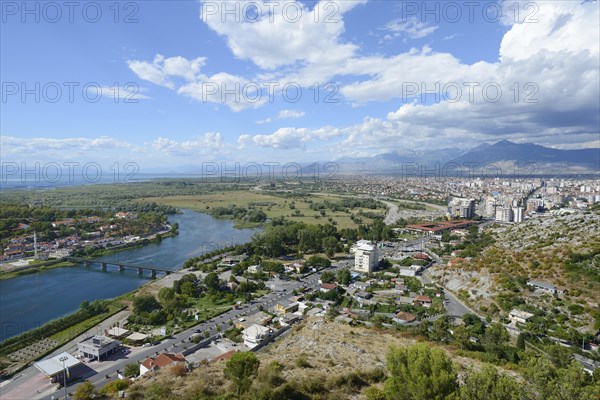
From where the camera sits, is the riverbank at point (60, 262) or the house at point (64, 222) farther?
the house at point (64, 222)

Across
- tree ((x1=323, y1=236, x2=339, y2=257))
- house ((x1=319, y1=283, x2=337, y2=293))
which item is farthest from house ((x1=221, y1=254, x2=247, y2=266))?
house ((x1=319, y1=283, x2=337, y2=293))

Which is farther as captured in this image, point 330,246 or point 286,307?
point 330,246

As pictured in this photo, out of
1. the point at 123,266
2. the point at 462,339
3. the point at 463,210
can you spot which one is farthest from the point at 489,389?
the point at 463,210

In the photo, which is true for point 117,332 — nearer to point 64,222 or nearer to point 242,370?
point 242,370

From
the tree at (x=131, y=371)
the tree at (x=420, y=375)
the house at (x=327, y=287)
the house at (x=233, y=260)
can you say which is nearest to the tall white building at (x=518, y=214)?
the house at (x=327, y=287)

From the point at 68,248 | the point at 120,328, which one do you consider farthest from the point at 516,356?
the point at 68,248

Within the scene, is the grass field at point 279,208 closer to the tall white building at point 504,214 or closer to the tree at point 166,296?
the tall white building at point 504,214

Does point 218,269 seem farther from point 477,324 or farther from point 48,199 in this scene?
point 48,199
